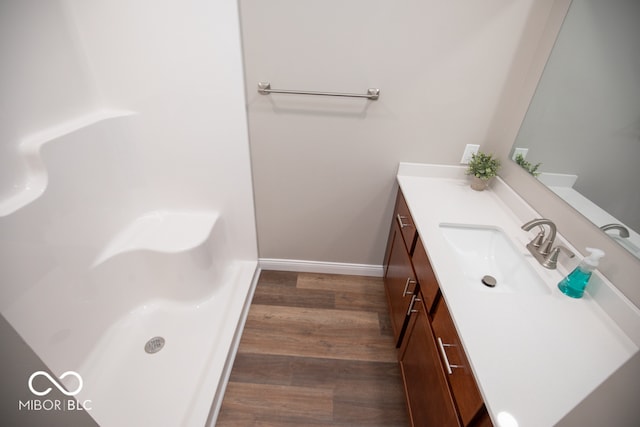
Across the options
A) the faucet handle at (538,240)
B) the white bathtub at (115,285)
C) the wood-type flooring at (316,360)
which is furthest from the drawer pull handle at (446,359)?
the white bathtub at (115,285)

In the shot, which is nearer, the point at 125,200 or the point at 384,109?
the point at 384,109

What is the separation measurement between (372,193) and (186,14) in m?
1.32

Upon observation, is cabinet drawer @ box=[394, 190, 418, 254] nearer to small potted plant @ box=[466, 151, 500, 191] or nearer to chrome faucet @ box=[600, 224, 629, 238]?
small potted plant @ box=[466, 151, 500, 191]

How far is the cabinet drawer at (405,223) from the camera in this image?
1.36 m

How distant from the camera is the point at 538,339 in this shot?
789mm

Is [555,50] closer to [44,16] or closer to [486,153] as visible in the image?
[486,153]

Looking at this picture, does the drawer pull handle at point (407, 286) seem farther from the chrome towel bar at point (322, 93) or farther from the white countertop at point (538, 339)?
the chrome towel bar at point (322, 93)

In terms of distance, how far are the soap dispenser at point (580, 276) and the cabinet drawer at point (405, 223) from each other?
0.54 metres

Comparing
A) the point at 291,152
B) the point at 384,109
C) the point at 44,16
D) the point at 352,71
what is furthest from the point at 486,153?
the point at 44,16

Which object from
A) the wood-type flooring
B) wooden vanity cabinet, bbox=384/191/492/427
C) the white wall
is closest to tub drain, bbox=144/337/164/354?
the wood-type flooring

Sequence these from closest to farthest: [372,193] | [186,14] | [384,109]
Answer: [186,14] → [384,109] → [372,193]

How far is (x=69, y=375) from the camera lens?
128cm

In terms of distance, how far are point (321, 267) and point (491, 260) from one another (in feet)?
3.73

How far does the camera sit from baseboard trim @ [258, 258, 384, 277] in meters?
2.07
